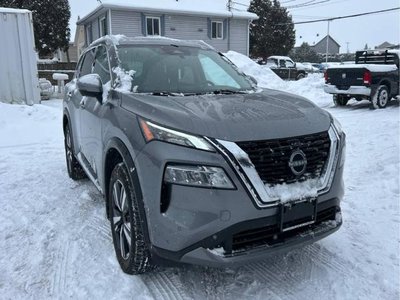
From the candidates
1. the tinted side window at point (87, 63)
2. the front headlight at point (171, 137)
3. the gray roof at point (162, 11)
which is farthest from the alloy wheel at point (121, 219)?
the gray roof at point (162, 11)

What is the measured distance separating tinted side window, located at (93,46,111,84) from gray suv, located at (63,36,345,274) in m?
0.35

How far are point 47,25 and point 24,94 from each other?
84.4ft

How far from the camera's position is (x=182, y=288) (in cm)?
285

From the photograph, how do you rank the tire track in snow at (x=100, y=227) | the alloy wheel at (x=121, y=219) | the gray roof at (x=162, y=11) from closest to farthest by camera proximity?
the alloy wheel at (x=121, y=219)
the tire track in snow at (x=100, y=227)
the gray roof at (x=162, y=11)

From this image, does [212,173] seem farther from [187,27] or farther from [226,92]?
[187,27]

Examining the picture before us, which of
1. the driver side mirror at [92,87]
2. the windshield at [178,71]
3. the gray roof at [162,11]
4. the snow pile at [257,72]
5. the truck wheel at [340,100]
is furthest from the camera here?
the gray roof at [162,11]

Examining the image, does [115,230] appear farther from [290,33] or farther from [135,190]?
[290,33]

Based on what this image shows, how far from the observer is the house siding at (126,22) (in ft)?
77.7

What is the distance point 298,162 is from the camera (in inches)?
103

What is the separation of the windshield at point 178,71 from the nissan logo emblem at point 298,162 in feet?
3.90

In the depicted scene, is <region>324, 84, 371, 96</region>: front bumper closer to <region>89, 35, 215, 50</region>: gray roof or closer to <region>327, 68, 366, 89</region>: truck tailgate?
<region>327, 68, 366, 89</region>: truck tailgate

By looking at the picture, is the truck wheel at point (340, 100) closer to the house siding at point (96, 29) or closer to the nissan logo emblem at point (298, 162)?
the nissan logo emblem at point (298, 162)

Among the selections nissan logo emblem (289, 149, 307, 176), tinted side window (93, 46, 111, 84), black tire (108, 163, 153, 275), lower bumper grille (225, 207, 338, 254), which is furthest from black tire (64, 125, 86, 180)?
nissan logo emblem (289, 149, 307, 176)

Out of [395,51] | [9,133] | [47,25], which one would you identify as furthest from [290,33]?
[9,133]
